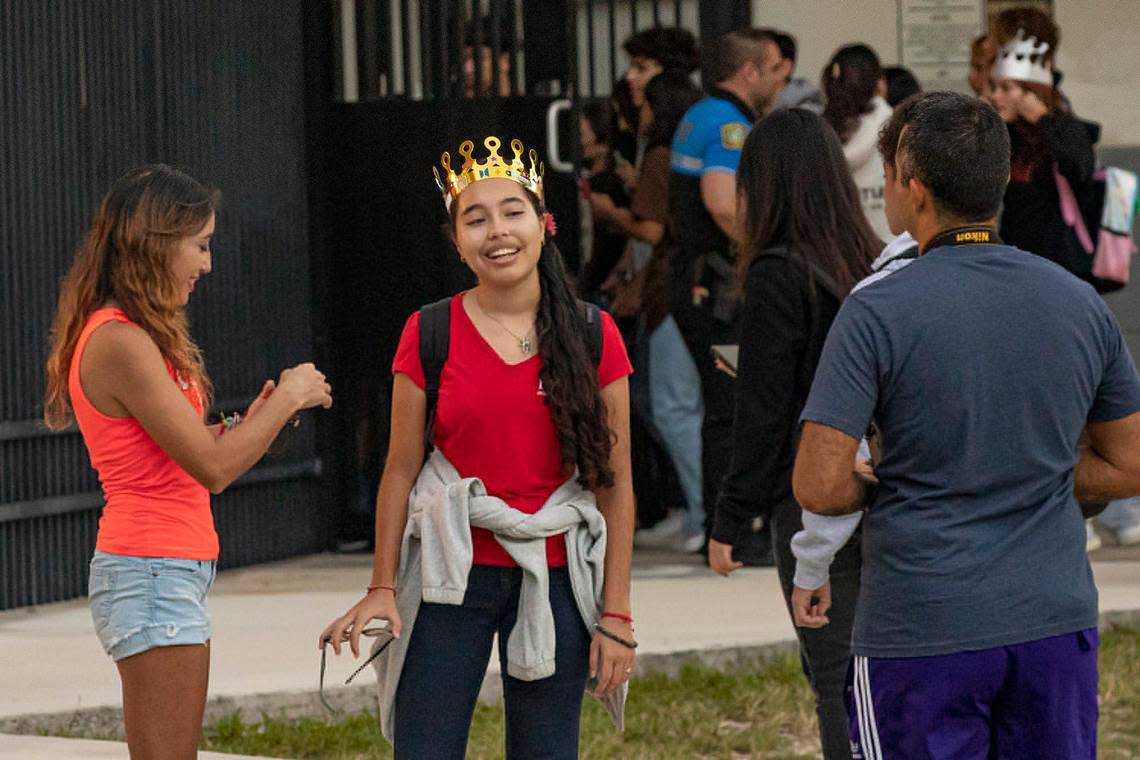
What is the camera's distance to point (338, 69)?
824 cm

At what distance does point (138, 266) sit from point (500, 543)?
33.2 inches

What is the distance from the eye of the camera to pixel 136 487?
12.2 ft

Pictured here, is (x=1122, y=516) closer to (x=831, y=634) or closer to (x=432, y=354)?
(x=831, y=634)

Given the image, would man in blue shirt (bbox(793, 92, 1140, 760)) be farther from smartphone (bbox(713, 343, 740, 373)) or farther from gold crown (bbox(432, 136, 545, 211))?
smartphone (bbox(713, 343, 740, 373))

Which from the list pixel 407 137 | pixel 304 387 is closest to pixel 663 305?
pixel 407 137

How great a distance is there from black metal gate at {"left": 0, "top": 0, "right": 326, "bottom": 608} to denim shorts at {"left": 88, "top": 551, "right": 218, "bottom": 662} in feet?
11.5

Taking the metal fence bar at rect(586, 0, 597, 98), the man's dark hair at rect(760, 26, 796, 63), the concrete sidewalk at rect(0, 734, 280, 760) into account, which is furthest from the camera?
the metal fence bar at rect(586, 0, 597, 98)

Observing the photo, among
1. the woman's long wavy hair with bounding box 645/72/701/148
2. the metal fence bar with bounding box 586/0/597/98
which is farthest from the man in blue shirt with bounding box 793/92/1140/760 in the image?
the metal fence bar with bounding box 586/0/597/98

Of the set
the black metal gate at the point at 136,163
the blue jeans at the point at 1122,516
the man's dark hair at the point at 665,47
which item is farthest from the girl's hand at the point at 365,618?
the blue jeans at the point at 1122,516

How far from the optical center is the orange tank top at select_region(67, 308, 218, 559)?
3.69 m

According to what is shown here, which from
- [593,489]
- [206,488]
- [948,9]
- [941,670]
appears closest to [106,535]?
[206,488]

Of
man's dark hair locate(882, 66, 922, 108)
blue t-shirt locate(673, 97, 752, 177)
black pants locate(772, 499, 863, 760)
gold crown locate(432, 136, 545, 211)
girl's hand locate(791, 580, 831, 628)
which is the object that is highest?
man's dark hair locate(882, 66, 922, 108)

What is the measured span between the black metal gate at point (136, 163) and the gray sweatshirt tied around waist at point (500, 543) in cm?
378

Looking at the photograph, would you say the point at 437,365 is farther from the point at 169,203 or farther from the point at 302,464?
the point at 302,464
